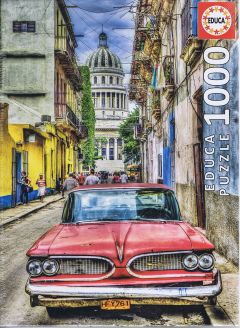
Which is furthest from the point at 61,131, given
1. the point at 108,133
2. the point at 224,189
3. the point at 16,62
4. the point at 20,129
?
the point at 108,133

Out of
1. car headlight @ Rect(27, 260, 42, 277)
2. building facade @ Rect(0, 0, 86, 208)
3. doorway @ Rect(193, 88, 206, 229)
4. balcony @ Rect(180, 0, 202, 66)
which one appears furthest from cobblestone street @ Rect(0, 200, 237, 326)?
building facade @ Rect(0, 0, 86, 208)

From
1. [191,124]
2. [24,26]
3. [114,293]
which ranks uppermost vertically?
[24,26]

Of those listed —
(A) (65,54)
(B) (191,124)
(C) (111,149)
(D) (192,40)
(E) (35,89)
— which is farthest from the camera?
(C) (111,149)

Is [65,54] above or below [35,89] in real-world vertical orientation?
above

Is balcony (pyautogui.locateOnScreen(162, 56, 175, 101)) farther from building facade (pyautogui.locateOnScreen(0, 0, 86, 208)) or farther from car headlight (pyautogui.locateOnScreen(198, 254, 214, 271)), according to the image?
car headlight (pyautogui.locateOnScreen(198, 254, 214, 271))

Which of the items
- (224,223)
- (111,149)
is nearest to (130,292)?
(224,223)

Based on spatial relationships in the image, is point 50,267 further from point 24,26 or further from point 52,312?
point 24,26

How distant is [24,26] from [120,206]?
18229 millimetres

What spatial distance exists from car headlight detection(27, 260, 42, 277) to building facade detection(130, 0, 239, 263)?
1990mm

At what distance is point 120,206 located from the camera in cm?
545

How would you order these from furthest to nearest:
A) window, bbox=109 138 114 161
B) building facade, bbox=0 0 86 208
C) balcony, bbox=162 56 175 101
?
window, bbox=109 138 114 161 → building facade, bbox=0 0 86 208 → balcony, bbox=162 56 175 101

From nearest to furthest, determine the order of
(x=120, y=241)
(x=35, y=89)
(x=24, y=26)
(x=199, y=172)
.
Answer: (x=120, y=241)
(x=199, y=172)
(x=24, y=26)
(x=35, y=89)

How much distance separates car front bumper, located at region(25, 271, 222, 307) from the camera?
13.9 feet

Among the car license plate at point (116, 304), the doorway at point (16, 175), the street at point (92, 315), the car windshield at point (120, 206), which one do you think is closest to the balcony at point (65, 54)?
the doorway at point (16, 175)
